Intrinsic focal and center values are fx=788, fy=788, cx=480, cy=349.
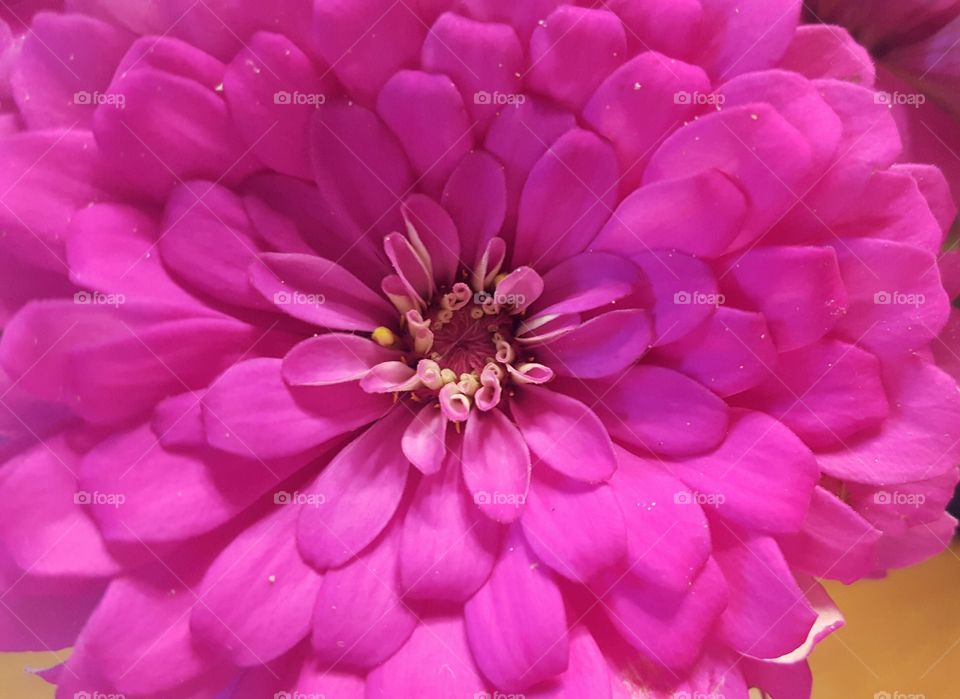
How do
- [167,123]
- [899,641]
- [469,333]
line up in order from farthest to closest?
[899,641]
[469,333]
[167,123]

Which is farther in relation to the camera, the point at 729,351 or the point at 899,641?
the point at 899,641

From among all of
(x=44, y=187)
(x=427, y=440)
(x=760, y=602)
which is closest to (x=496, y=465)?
(x=427, y=440)

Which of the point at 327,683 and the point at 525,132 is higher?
the point at 525,132

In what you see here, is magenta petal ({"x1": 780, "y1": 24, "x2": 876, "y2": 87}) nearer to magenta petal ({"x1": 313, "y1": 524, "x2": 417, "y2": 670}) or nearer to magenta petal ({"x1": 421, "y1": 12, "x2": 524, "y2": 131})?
magenta petal ({"x1": 421, "y1": 12, "x2": 524, "y2": 131})

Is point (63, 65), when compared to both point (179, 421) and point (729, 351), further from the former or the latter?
point (729, 351)

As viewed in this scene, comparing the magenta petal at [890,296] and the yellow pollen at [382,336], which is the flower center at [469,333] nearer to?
the yellow pollen at [382,336]

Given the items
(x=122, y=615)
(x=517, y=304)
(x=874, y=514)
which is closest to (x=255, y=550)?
(x=122, y=615)
